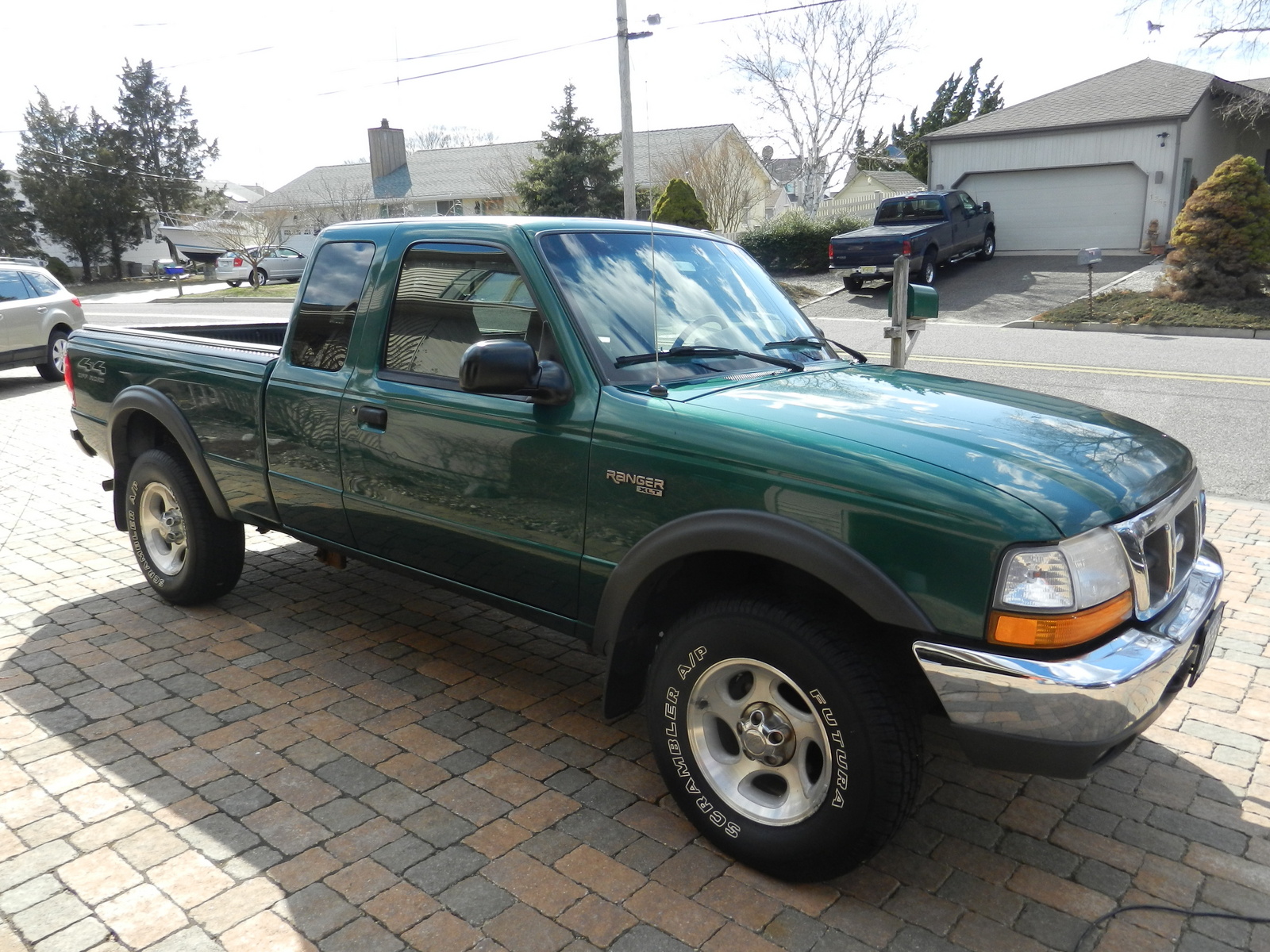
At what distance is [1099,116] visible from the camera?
2698 cm

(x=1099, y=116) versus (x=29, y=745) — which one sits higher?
(x=1099, y=116)

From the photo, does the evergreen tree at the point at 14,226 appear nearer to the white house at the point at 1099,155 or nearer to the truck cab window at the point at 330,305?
the white house at the point at 1099,155

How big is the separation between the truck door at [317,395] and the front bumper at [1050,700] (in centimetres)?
269

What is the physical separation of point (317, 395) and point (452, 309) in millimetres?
817

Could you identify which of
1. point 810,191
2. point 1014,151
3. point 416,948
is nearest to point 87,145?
point 810,191

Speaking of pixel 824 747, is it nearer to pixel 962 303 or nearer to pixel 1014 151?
pixel 962 303

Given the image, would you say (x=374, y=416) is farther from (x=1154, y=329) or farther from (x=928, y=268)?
(x=928, y=268)

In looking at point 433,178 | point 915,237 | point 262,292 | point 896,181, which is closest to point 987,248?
point 915,237

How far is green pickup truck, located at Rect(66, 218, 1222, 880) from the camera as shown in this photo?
2529 millimetres

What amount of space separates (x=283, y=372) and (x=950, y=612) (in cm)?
315

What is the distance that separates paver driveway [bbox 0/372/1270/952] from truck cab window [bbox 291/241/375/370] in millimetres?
A: 1467

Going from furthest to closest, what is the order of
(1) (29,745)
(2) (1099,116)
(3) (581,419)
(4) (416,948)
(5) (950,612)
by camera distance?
(2) (1099,116)
(1) (29,745)
(3) (581,419)
(4) (416,948)
(5) (950,612)

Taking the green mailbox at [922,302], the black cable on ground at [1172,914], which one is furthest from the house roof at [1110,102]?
the black cable on ground at [1172,914]

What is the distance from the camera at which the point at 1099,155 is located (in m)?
27.1
